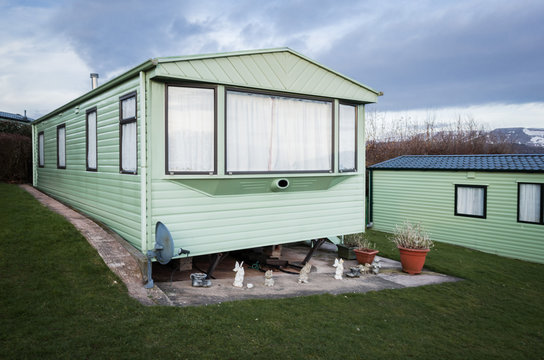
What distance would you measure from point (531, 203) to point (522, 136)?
2429cm

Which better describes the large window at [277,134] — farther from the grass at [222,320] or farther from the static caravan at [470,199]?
the static caravan at [470,199]

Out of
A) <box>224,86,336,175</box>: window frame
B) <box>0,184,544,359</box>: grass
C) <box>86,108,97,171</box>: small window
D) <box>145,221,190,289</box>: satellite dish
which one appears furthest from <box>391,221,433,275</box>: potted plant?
<box>86,108,97,171</box>: small window

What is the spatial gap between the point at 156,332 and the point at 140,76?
345cm

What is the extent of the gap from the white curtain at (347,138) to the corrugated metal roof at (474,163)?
6.13 m

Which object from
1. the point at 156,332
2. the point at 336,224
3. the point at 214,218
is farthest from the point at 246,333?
the point at 336,224

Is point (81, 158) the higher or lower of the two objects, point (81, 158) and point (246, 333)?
the higher

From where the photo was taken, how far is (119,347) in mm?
3801

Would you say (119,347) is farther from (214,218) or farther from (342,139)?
(342,139)

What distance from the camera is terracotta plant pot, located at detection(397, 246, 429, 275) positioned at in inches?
314

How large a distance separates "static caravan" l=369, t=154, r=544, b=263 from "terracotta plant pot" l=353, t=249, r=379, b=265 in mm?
5668

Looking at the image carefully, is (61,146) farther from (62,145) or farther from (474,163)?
(474,163)

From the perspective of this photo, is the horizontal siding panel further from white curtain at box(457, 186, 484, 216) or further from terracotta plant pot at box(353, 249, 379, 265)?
white curtain at box(457, 186, 484, 216)

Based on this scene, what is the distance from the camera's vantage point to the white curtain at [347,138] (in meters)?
7.81

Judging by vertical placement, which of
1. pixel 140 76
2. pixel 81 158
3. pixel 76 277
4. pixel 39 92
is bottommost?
pixel 76 277
